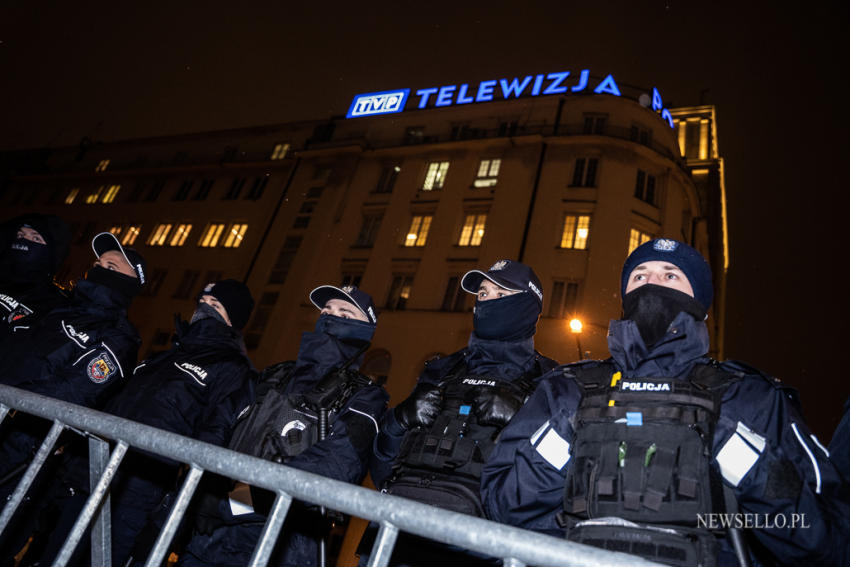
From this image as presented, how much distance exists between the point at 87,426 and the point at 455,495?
181 cm

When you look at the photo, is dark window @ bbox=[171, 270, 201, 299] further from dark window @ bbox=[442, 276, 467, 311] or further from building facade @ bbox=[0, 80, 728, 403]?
dark window @ bbox=[442, 276, 467, 311]

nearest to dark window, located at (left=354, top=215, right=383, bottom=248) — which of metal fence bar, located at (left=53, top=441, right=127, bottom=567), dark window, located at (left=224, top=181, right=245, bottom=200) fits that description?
dark window, located at (left=224, top=181, right=245, bottom=200)

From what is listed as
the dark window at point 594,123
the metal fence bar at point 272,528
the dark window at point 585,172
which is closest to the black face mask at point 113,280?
the metal fence bar at point 272,528

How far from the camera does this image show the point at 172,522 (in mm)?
1810

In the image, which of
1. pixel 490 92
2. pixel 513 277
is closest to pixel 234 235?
pixel 490 92

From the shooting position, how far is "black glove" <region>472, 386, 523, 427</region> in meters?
2.94

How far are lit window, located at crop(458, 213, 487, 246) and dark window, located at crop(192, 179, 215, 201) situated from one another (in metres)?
19.7

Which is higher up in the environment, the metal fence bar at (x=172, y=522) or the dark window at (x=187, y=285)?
the dark window at (x=187, y=285)

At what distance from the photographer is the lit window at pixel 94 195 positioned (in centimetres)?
3812

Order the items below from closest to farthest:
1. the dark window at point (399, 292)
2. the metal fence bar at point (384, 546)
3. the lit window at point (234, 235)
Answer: the metal fence bar at point (384, 546) < the dark window at point (399, 292) < the lit window at point (234, 235)

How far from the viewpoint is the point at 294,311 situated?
24.0m

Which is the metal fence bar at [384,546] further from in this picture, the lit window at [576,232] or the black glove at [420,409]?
the lit window at [576,232]

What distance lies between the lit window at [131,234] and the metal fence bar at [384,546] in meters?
38.2

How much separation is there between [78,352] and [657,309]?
4606mm
